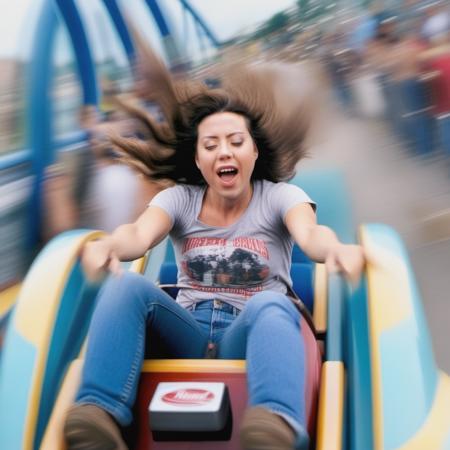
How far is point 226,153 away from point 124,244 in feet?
0.94

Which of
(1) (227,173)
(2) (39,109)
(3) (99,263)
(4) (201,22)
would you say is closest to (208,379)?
(3) (99,263)

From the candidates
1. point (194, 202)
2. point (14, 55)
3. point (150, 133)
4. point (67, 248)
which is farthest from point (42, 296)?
point (14, 55)

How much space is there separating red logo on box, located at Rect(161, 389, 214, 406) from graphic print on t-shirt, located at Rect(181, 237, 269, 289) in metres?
0.35

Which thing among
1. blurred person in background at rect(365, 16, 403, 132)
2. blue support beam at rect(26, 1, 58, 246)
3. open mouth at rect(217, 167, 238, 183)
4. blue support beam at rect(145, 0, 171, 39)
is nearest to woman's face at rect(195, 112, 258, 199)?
open mouth at rect(217, 167, 238, 183)

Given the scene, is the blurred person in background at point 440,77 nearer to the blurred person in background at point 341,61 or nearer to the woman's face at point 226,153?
the blurred person in background at point 341,61

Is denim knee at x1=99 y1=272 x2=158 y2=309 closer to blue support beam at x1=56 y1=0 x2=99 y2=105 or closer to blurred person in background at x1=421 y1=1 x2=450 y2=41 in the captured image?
blue support beam at x1=56 y1=0 x2=99 y2=105

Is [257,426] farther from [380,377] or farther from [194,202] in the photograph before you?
[194,202]

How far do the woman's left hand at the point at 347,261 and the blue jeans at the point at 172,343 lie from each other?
11 centimetres

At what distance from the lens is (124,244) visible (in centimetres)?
129

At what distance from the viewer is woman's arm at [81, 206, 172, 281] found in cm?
114

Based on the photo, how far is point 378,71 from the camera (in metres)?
3.61

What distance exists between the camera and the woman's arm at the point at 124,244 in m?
1.14

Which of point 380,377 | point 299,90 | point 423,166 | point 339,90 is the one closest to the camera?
point 380,377

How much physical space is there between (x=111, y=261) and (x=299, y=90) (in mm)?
1045
